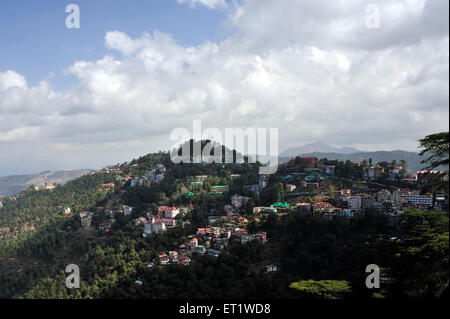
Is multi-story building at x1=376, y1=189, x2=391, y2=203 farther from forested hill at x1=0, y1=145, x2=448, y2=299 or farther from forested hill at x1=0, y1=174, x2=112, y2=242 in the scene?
forested hill at x1=0, y1=174, x2=112, y2=242

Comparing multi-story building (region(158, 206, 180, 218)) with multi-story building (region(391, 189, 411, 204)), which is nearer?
multi-story building (region(391, 189, 411, 204))

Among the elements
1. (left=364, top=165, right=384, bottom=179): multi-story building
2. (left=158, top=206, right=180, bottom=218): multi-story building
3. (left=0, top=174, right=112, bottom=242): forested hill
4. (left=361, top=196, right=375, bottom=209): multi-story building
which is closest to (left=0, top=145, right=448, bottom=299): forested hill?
(left=0, top=174, right=112, bottom=242): forested hill

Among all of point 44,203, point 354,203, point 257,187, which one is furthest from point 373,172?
point 44,203

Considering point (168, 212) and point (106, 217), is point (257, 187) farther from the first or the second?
point (106, 217)

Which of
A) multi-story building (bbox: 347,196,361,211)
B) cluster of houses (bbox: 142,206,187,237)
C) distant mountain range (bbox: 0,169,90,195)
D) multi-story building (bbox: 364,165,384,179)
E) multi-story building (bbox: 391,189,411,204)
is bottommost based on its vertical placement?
distant mountain range (bbox: 0,169,90,195)

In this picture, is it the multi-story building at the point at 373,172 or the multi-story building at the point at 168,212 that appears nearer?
the multi-story building at the point at 373,172

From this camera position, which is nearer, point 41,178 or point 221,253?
point 221,253

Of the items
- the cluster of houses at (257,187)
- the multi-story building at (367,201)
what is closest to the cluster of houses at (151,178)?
the cluster of houses at (257,187)

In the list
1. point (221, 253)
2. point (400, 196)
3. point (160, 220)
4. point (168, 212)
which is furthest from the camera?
point (168, 212)

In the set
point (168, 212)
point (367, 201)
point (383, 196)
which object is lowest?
point (168, 212)

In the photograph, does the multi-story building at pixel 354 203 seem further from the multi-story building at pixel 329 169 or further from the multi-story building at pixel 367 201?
the multi-story building at pixel 329 169

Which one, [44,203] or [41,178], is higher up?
[44,203]

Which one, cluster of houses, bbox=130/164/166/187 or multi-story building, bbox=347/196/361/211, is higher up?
cluster of houses, bbox=130/164/166/187
